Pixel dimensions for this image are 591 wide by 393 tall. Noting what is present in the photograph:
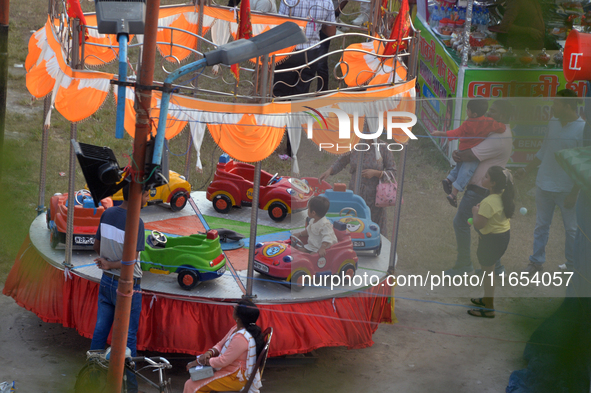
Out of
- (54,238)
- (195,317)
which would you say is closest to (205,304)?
(195,317)

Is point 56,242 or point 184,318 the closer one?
point 184,318

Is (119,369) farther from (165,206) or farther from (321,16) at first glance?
(321,16)

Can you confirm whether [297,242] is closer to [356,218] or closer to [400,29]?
[356,218]

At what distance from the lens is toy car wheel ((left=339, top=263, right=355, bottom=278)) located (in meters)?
5.11

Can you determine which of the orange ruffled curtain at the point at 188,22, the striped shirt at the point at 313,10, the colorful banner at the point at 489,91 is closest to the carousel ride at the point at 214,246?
the colorful banner at the point at 489,91

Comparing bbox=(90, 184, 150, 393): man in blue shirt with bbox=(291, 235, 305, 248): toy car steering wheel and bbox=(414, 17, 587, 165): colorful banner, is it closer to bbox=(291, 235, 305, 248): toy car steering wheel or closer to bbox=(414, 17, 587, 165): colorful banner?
bbox=(291, 235, 305, 248): toy car steering wheel

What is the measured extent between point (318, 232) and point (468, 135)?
1715 millimetres

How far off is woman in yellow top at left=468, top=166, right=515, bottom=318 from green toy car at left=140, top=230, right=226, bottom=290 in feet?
7.27

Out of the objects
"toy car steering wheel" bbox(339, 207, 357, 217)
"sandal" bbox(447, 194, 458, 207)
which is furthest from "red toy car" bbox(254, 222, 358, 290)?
"sandal" bbox(447, 194, 458, 207)

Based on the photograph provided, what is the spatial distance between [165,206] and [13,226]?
6519 mm

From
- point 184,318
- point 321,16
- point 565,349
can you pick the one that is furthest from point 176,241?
point 565,349

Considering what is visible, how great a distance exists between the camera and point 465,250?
376cm

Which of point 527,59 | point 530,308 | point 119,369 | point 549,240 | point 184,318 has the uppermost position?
point 527,59

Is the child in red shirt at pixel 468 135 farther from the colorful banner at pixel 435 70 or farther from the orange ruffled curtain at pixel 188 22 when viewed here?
the colorful banner at pixel 435 70
